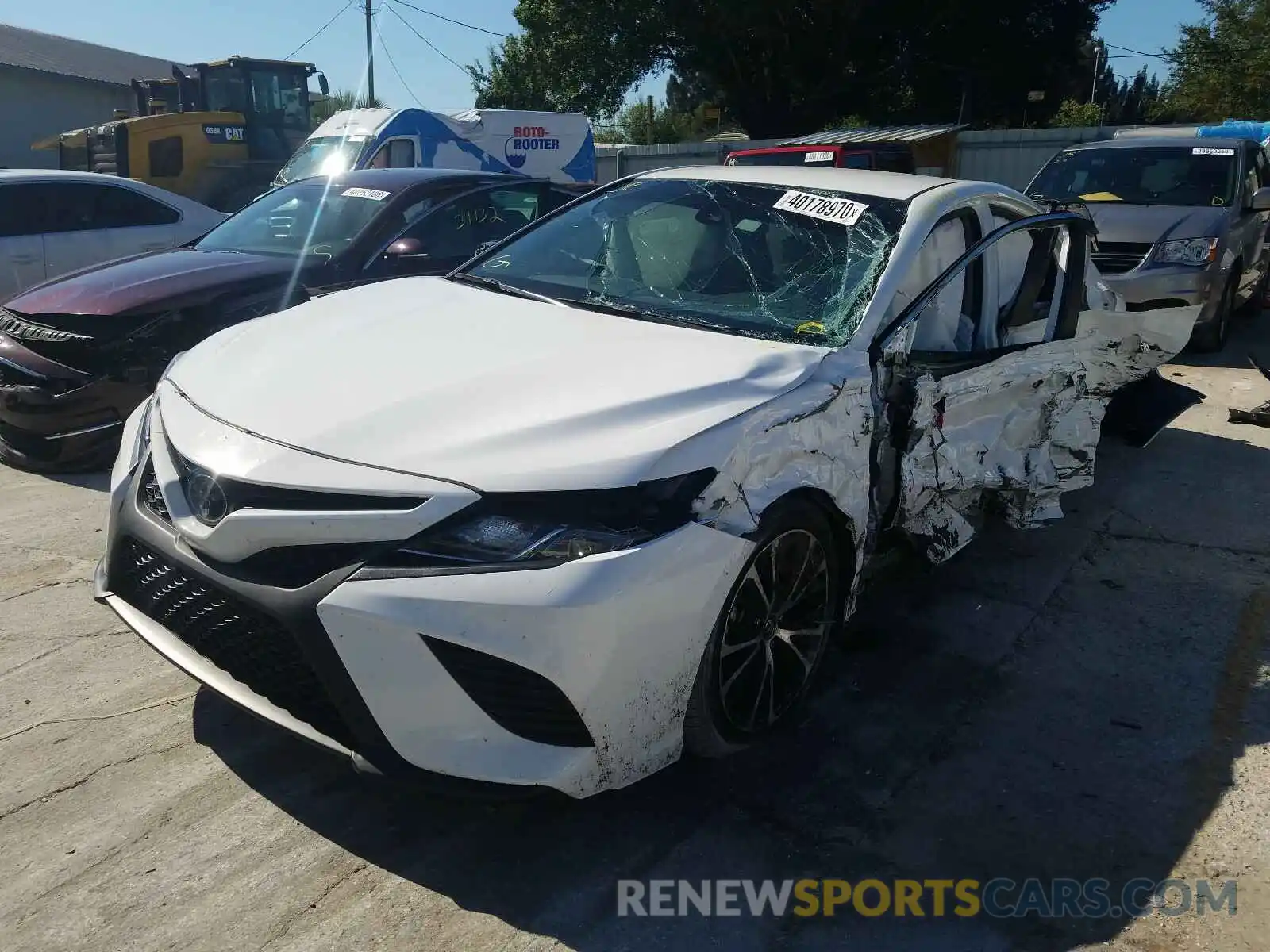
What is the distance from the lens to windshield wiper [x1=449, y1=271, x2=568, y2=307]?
12.2 feet

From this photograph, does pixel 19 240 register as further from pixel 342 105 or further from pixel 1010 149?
pixel 342 105

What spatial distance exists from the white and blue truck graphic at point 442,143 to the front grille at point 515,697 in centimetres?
1140

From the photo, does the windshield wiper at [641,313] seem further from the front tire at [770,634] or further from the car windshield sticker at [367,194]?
the car windshield sticker at [367,194]

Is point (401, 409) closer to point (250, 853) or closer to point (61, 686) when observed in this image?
point (250, 853)

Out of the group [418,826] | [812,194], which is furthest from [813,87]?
[418,826]

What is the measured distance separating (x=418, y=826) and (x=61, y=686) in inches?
57.9

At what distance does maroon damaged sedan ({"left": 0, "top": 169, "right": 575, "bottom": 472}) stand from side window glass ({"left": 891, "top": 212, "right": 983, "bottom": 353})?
10.4ft

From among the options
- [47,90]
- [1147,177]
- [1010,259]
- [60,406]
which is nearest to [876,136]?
[1147,177]

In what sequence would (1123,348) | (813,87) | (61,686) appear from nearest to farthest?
(61,686)
(1123,348)
(813,87)

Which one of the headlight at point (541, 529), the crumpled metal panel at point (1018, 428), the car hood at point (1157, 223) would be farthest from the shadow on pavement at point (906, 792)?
the car hood at point (1157, 223)

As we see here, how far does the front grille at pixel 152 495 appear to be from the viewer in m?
2.79

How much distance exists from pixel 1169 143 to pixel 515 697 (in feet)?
32.0

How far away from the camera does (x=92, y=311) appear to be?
542 centimetres

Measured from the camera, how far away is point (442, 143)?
15172mm
